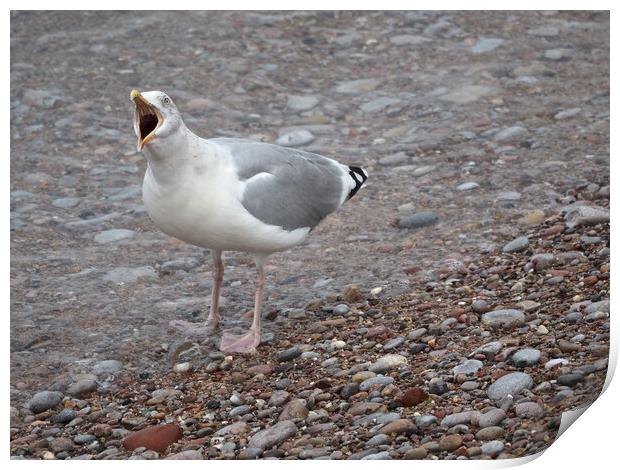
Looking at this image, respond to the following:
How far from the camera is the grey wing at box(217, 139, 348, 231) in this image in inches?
200

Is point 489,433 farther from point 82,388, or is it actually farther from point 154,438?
point 82,388

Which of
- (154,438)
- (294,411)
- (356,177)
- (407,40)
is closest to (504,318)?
(294,411)

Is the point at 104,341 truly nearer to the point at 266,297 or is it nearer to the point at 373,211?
the point at 266,297

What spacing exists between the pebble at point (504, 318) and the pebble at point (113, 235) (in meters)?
2.43

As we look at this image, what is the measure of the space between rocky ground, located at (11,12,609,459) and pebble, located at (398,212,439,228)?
0.02m

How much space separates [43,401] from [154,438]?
26.6 inches

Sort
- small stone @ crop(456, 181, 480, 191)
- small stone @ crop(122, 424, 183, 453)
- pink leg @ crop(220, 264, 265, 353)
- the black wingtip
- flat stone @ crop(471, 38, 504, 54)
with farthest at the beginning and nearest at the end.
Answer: flat stone @ crop(471, 38, 504, 54) → small stone @ crop(456, 181, 480, 191) → the black wingtip → pink leg @ crop(220, 264, 265, 353) → small stone @ crop(122, 424, 183, 453)

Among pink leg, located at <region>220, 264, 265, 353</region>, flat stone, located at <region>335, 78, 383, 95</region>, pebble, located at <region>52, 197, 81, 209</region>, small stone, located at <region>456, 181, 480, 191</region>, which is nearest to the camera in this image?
pink leg, located at <region>220, 264, 265, 353</region>

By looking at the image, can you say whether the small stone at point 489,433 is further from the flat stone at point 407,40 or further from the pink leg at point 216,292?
the flat stone at point 407,40

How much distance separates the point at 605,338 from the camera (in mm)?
4656

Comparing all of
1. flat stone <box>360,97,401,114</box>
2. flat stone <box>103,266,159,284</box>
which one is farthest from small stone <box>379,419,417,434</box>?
flat stone <box>360,97,401,114</box>

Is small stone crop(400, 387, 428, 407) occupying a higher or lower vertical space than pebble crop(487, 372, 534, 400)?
lower

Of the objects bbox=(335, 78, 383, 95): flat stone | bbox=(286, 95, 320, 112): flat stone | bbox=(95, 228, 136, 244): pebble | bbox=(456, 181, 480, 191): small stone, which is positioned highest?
bbox=(335, 78, 383, 95): flat stone

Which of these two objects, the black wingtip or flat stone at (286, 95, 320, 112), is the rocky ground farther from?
the black wingtip
